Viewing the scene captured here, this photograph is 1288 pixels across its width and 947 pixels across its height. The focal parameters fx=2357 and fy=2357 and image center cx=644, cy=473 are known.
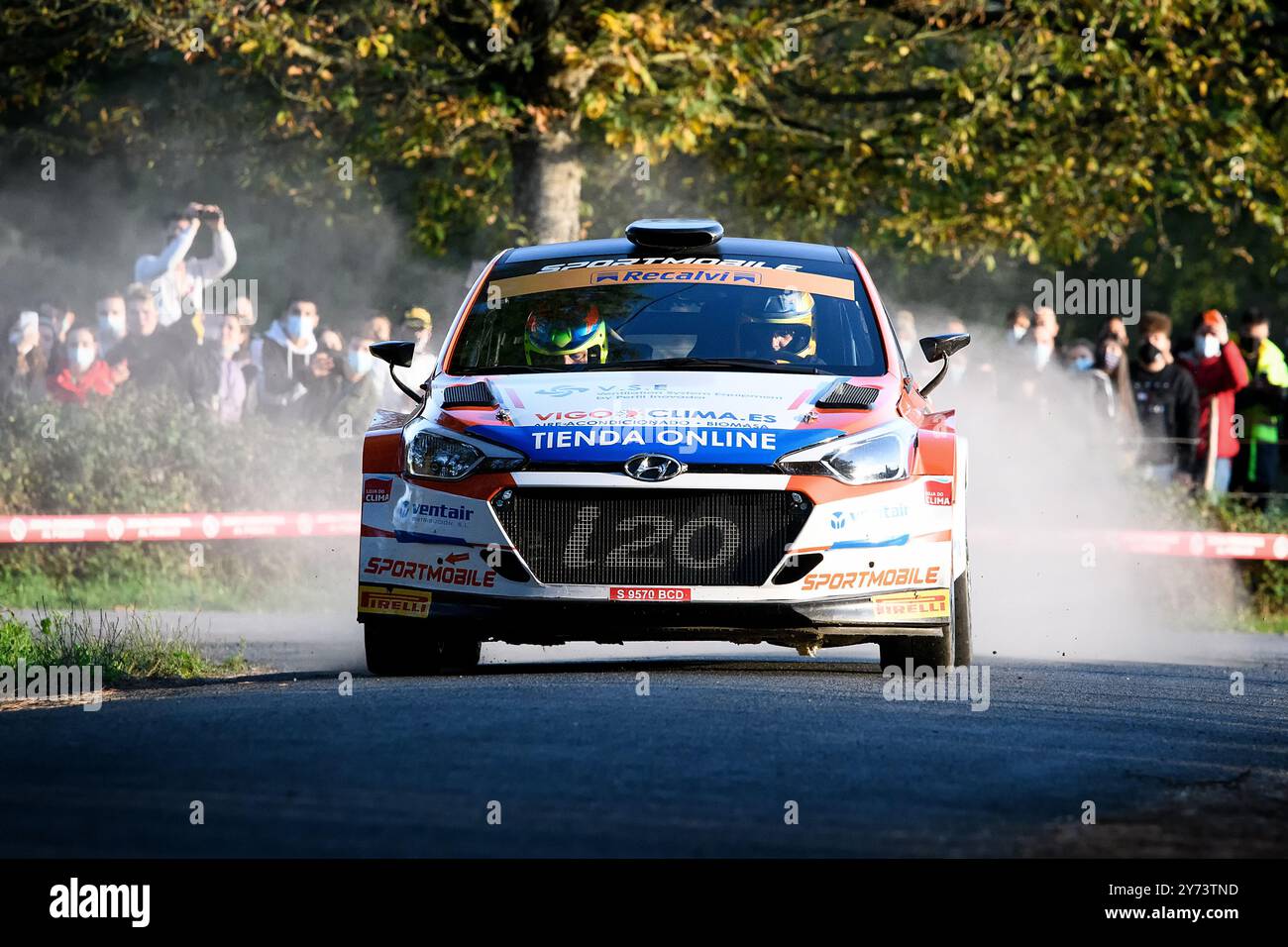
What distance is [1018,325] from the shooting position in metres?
20.0

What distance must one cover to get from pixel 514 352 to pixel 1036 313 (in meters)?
10.1

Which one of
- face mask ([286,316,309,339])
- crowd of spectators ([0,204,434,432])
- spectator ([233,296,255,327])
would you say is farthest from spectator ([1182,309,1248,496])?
spectator ([233,296,255,327])

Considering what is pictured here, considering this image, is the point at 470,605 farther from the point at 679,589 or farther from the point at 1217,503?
the point at 1217,503

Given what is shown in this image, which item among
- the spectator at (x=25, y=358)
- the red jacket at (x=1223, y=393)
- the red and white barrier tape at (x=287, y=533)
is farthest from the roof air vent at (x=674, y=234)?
the spectator at (x=25, y=358)

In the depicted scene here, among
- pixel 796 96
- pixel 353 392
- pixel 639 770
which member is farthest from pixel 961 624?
pixel 796 96

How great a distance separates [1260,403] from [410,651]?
431 inches

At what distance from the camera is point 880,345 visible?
34.3 feet

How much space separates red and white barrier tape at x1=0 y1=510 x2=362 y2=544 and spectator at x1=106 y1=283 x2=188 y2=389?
372 centimetres

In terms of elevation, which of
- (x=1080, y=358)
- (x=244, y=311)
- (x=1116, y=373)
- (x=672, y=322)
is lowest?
(x=672, y=322)

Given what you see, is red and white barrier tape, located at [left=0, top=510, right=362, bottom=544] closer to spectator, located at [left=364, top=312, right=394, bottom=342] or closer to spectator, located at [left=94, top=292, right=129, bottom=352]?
spectator, located at [left=364, top=312, right=394, bottom=342]

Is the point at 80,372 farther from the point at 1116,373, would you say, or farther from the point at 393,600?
the point at 393,600

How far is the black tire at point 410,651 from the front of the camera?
9852mm

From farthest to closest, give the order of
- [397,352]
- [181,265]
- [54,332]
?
[181,265] → [54,332] → [397,352]
